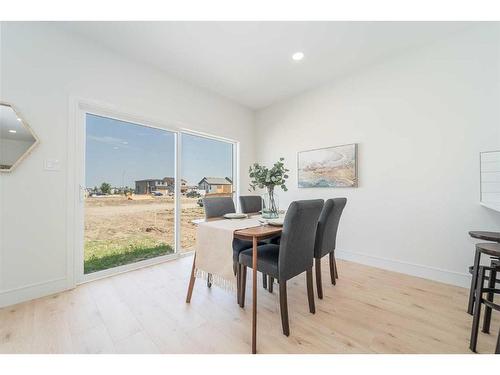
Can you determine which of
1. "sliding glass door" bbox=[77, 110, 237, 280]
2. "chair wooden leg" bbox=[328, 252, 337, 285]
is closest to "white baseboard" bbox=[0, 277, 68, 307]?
"sliding glass door" bbox=[77, 110, 237, 280]

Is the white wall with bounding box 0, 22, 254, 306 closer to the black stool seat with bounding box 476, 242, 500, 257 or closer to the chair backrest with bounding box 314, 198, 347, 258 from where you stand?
the chair backrest with bounding box 314, 198, 347, 258

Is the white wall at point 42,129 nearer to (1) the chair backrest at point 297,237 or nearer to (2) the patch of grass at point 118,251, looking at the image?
(2) the patch of grass at point 118,251

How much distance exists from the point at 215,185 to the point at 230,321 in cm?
238

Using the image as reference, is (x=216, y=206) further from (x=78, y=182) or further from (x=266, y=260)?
(x=78, y=182)

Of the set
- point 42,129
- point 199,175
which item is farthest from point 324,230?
point 42,129

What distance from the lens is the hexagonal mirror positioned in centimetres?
176

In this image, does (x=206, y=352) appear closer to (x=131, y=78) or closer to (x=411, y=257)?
(x=411, y=257)

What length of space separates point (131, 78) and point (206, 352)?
290 cm

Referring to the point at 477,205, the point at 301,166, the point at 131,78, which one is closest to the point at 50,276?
the point at 131,78

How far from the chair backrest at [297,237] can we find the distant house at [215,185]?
7.42ft

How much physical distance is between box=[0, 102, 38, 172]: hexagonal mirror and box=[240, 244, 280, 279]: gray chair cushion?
6.97ft

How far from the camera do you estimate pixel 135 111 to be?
255 centimetres

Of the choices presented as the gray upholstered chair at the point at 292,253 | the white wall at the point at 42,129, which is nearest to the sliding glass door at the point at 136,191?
the white wall at the point at 42,129

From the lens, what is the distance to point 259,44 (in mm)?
2275
